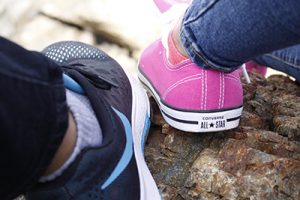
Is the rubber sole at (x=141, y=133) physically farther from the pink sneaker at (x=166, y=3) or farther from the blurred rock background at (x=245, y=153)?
the pink sneaker at (x=166, y=3)

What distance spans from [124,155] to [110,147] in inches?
2.2

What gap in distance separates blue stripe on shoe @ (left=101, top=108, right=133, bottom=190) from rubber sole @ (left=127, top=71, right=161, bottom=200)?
1.2 inches

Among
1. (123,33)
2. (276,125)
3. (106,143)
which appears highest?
(106,143)

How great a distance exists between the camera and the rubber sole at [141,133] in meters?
0.80

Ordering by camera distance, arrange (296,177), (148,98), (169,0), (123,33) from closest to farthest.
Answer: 1. (296,177)
2. (148,98)
3. (169,0)
4. (123,33)

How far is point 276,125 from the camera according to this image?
3.23ft

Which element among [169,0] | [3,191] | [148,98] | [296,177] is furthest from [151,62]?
[3,191]

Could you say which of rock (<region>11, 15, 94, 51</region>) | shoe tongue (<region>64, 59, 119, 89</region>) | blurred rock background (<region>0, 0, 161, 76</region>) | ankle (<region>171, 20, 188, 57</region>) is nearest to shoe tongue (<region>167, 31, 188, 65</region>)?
ankle (<region>171, 20, 188, 57</region>)

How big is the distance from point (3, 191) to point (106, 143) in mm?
185

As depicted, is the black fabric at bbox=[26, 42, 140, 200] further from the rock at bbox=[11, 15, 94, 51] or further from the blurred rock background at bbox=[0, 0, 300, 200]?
the rock at bbox=[11, 15, 94, 51]

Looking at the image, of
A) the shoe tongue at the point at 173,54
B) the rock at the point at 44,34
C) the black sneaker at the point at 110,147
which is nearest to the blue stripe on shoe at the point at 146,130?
the black sneaker at the point at 110,147

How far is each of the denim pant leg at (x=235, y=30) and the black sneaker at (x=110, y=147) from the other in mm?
163

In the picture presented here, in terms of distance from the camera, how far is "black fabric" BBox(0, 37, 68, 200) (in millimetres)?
550

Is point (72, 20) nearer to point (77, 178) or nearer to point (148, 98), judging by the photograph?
point (148, 98)
